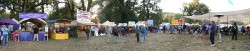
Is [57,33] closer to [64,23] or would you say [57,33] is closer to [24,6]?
[64,23]

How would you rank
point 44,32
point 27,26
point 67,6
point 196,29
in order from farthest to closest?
point 67,6 → point 196,29 → point 27,26 → point 44,32

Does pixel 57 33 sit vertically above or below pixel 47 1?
below

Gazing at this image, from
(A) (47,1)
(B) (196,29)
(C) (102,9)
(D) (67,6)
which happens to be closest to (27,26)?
(B) (196,29)

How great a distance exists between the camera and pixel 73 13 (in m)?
57.0

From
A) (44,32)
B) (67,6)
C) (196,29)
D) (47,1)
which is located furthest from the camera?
(67,6)

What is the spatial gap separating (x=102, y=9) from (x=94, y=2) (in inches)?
424

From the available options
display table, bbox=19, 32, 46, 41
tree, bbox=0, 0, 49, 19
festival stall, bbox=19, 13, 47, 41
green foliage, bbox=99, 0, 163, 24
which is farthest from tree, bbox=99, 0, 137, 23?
display table, bbox=19, 32, 46, 41

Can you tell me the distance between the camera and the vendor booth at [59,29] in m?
30.8

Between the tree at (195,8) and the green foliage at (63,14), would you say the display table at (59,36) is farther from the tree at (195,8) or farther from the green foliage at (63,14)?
the tree at (195,8)

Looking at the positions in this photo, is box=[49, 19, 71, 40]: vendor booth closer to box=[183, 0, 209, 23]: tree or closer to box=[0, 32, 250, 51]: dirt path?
box=[0, 32, 250, 51]: dirt path

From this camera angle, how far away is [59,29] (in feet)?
109

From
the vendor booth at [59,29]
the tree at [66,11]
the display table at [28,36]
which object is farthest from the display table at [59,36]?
the tree at [66,11]

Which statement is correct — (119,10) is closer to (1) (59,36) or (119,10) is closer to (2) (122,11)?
(2) (122,11)

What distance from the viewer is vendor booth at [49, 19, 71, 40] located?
30.8 metres
